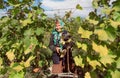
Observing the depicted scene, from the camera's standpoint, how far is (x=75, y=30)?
3.51 meters

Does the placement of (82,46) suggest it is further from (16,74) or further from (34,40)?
(16,74)

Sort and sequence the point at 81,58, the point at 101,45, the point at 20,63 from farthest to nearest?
the point at 20,63 → the point at 81,58 → the point at 101,45

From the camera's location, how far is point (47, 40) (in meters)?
3.88

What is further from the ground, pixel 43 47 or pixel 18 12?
pixel 18 12

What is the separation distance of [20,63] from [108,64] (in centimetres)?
115

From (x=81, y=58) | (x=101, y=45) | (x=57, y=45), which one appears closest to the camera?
(x=101, y=45)

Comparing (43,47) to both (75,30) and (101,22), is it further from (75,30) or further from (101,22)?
(101,22)

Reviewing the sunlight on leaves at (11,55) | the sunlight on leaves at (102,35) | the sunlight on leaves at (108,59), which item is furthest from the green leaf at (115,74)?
the sunlight on leaves at (11,55)

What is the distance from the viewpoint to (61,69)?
14.0 ft

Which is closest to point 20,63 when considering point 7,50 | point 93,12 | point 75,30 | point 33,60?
point 33,60

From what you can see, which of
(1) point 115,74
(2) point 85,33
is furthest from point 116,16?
(1) point 115,74

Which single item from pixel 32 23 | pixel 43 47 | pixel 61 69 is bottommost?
pixel 61 69

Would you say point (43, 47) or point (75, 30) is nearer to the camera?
point (75, 30)

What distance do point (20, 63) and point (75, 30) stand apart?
85 cm
